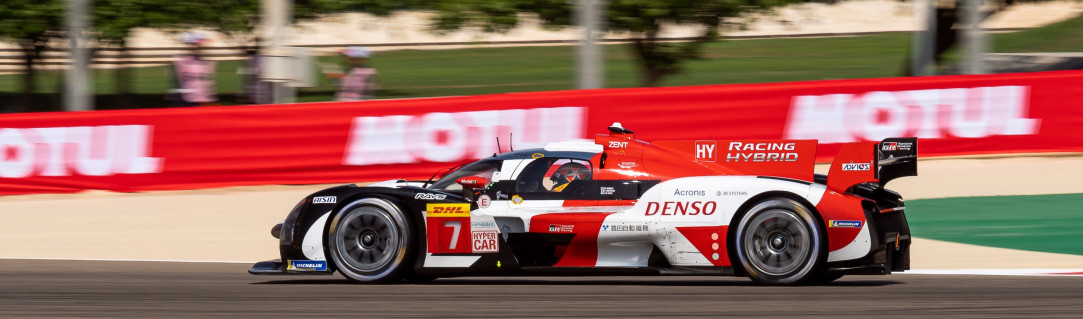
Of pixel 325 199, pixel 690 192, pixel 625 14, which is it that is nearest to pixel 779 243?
pixel 690 192

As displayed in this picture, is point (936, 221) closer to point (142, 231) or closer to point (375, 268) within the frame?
point (375, 268)

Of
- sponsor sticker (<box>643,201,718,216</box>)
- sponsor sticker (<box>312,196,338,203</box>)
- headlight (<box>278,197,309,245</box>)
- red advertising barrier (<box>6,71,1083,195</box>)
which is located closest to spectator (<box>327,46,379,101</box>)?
red advertising barrier (<box>6,71,1083,195</box>)

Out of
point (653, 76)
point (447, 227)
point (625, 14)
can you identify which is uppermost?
point (625, 14)

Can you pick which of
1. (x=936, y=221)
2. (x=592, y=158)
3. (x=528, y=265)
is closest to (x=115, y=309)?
(x=528, y=265)

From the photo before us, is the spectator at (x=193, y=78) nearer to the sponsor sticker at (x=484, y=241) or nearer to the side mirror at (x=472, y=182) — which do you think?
the side mirror at (x=472, y=182)

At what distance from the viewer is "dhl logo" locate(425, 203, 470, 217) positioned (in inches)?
340

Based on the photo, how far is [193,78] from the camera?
16203 millimetres

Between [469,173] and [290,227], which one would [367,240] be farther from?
[469,173]

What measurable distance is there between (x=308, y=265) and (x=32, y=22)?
10.1m

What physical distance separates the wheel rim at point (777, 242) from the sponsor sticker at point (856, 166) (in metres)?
0.45

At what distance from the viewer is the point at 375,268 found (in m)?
8.72

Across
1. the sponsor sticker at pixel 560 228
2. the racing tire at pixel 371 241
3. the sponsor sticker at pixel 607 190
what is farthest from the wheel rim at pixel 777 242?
the racing tire at pixel 371 241

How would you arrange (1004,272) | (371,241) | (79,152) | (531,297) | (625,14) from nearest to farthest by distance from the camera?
1. (531,297)
2. (371,241)
3. (1004,272)
4. (79,152)
5. (625,14)

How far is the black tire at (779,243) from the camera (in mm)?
8141
